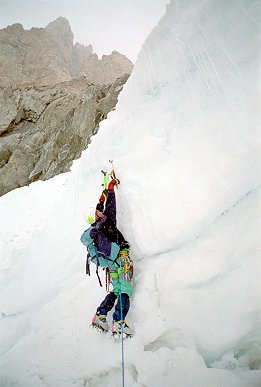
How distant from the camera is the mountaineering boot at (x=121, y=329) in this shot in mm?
3359

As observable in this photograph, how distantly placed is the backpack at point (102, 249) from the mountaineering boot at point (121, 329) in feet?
2.78

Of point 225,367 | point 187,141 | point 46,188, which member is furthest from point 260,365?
point 46,188

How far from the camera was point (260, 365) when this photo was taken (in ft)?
8.75

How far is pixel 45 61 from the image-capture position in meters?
42.0

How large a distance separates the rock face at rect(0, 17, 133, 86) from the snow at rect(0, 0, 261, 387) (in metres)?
35.8

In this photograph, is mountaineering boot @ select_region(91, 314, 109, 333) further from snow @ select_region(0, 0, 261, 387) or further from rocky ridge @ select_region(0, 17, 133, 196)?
rocky ridge @ select_region(0, 17, 133, 196)

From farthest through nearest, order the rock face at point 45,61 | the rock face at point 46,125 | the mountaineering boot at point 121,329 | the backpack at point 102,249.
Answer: the rock face at point 45,61, the rock face at point 46,125, the backpack at point 102,249, the mountaineering boot at point 121,329

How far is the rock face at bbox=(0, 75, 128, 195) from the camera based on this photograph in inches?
623

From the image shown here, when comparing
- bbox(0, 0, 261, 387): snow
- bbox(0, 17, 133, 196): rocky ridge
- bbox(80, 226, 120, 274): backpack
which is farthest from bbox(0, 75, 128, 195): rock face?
bbox(80, 226, 120, 274): backpack

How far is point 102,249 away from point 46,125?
18.4 m

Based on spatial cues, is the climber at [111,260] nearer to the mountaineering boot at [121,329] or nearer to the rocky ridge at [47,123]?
the mountaineering boot at [121,329]

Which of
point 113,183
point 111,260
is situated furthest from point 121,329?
point 113,183

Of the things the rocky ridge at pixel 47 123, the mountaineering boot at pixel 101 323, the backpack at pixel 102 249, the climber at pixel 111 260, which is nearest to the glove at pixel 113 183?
the climber at pixel 111 260

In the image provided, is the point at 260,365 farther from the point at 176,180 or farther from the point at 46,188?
Answer: the point at 46,188
